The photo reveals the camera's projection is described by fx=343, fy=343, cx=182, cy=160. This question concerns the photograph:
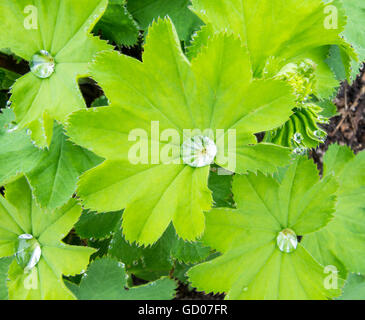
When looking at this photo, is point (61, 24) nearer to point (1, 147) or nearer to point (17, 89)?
point (17, 89)

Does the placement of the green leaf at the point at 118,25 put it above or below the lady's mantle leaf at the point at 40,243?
above

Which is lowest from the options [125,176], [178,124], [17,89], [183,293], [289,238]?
[183,293]

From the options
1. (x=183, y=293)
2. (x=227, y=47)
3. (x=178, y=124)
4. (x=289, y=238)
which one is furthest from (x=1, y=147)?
(x=183, y=293)

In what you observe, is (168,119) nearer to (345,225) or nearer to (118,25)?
(118,25)

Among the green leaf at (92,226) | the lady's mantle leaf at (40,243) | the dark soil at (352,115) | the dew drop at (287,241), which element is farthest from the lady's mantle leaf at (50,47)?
the dark soil at (352,115)

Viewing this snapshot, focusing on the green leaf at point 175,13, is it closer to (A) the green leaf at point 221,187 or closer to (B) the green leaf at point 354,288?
(A) the green leaf at point 221,187

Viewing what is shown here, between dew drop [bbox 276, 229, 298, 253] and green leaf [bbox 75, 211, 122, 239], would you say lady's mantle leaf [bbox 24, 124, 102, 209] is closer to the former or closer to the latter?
green leaf [bbox 75, 211, 122, 239]
